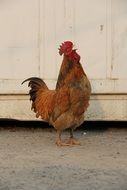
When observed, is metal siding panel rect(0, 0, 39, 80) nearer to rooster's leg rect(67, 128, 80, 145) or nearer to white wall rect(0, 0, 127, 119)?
white wall rect(0, 0, 127, 119)

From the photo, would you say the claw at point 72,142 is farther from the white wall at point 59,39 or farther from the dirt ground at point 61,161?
the white wall at point 59,39

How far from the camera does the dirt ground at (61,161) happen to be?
588 cm

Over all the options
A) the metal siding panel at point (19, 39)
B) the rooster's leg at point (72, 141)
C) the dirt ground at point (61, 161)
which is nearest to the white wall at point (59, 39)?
the metal siding panel at point (19, 39)

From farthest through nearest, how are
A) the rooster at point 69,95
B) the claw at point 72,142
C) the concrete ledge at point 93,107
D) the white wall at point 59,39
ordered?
1. the concrete ledge at point 93,107
2. the white wall at point 59,39
3. the claw at point 72,142
4. the rooster at point 69,95

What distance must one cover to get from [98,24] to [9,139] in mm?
2022

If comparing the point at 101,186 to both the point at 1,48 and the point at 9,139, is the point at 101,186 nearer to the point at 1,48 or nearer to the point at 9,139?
the point at 9,139

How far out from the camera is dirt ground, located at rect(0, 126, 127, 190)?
5.88m

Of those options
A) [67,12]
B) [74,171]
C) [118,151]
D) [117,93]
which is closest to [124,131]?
[117,93]

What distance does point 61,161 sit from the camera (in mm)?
6840

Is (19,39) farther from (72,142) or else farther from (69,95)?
(72,142)

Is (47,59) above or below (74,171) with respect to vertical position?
above

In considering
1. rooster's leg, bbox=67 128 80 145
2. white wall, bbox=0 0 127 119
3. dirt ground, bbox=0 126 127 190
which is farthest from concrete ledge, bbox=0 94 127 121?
rooster's leg, bbox=67 128 80 145

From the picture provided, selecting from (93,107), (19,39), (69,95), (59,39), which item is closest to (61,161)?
(69,95)

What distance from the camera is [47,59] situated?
835cm
